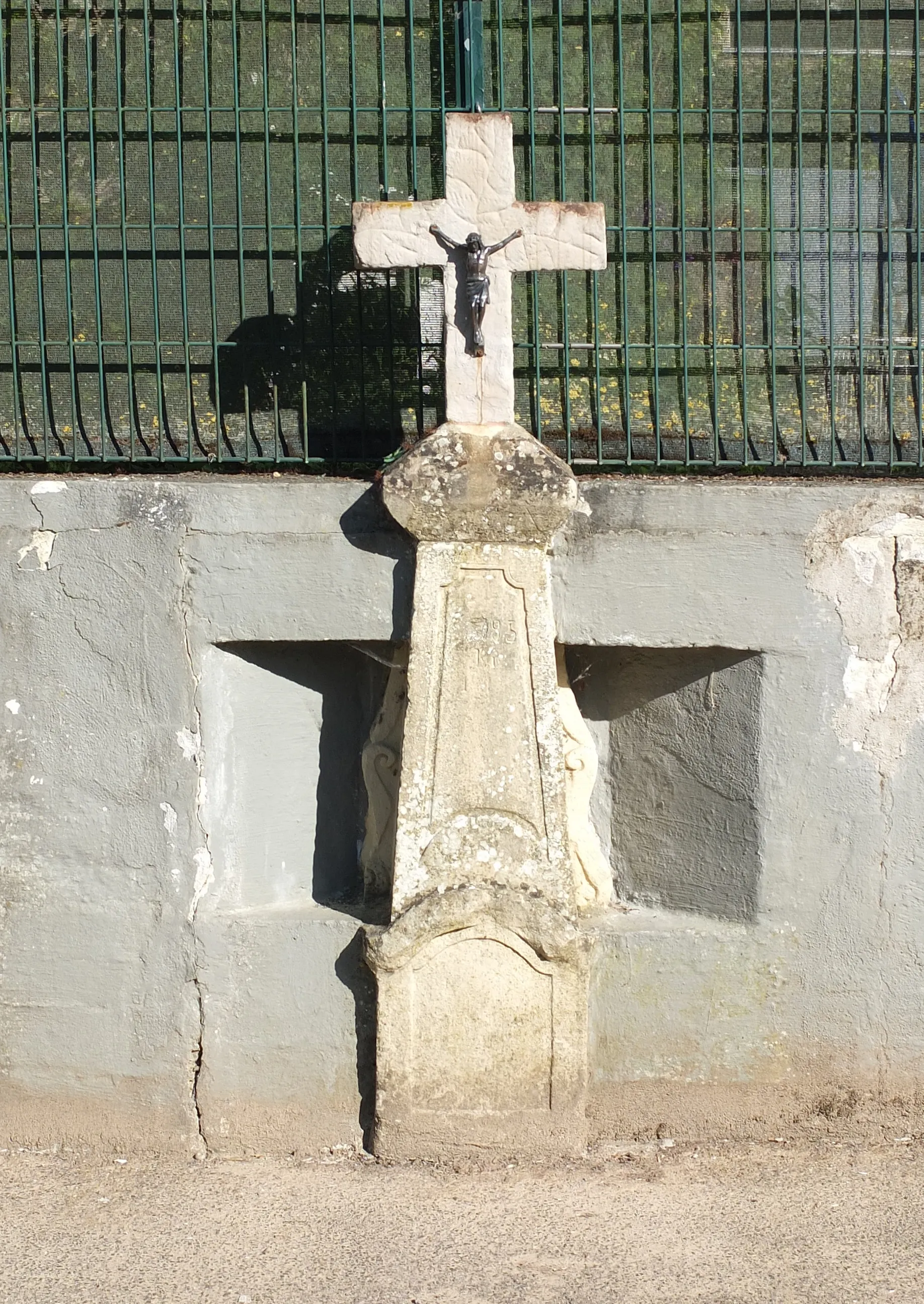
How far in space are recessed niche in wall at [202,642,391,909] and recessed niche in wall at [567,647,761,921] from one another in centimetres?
86

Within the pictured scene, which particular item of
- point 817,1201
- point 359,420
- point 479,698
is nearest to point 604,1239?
point 817,1201

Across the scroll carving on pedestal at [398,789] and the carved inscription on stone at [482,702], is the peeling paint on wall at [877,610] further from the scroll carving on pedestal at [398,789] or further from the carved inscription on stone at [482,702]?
A: the carved inscription on stone at [482,702]

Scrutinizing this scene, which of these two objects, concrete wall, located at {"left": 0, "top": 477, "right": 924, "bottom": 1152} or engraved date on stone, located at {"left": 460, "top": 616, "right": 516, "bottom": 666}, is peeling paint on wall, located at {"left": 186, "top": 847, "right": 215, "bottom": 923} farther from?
engraved date on stone, located at {"left": 460, "top": 616, "right": 516, "bottom": 666}

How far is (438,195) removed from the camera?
195 inches

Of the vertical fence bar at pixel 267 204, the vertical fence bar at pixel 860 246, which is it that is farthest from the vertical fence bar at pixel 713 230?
the vertical fence bar at pixel 267 204

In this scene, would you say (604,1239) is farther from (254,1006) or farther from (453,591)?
(453,591)

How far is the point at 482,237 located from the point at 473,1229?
300cm

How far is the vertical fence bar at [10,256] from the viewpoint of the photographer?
4.73m

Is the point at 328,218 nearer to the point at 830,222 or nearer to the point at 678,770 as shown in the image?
the point at 830,222

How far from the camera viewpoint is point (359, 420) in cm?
496

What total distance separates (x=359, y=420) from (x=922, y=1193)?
320 centimetres

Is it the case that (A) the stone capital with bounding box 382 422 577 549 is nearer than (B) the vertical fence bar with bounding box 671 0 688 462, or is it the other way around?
(A) the stone capital with bounding box 382 422 577 549

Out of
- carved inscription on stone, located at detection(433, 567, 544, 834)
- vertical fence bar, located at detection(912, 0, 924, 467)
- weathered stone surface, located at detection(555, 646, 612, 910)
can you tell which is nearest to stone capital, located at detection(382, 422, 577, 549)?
carved inscription on stone, located at detection(433, 567, 544, 834)

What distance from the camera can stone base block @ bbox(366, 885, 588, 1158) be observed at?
4262 millimetres
